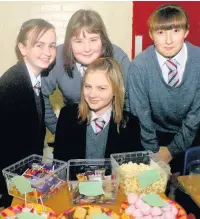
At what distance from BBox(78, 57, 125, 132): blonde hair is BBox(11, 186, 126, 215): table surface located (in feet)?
2.21

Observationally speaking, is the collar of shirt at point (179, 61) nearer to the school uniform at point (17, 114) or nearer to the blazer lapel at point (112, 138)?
the blazer lapel at point (112, 138)

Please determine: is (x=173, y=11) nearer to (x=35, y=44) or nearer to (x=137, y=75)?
(x=137, y=75)

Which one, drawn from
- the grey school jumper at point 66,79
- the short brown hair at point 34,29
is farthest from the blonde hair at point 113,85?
the short brown hair at point 34,29

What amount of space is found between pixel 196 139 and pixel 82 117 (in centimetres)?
120

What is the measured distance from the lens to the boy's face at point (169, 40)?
100 inches

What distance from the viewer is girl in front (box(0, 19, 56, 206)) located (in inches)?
100

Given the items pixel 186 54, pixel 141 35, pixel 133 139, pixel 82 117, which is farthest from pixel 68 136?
pixel 141 35

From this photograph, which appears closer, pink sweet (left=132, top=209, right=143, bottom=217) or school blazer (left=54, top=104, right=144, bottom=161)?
pink sweet (left=132, top=209, right=143, bottom=217)

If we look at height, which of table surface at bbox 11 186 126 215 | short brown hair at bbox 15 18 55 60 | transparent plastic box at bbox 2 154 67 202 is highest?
short brown hair at bbox 15 18 55 60

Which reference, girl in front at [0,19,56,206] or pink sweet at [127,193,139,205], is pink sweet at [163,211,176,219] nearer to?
pink sweet at [127,193,139,205]

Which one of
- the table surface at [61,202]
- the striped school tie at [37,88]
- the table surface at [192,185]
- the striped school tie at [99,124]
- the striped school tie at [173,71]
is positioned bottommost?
the table surface at [192,185]

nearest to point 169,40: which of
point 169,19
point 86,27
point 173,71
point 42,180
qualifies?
point 169,19

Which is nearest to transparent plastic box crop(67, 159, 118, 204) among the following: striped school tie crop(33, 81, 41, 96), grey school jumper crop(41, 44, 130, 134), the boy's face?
striped school tie crop(33, 81, 41, 96)

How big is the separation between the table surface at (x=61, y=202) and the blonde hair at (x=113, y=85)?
26.5 inches
